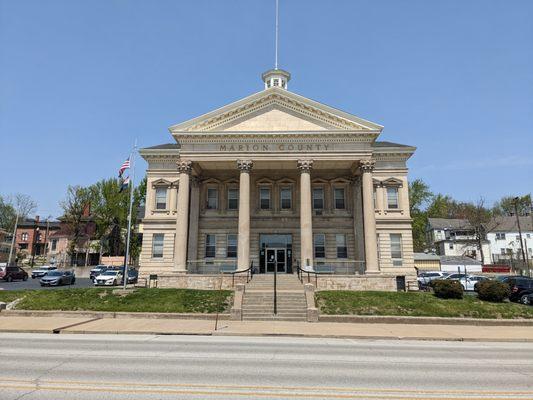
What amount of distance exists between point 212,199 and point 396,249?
63.2 feet

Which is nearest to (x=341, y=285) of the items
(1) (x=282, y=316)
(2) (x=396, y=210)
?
(1) (x=282, y=316)

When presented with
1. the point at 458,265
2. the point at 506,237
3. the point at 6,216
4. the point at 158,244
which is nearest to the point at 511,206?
the point at 506,237

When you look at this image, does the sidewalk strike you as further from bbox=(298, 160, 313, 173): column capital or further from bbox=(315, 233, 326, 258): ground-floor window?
bbox=(315, 233, 326, 258): ground-floor window

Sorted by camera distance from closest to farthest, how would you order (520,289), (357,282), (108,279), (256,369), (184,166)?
(256,369) → (520,289) → (357,282) → (184,166) → (108,279)

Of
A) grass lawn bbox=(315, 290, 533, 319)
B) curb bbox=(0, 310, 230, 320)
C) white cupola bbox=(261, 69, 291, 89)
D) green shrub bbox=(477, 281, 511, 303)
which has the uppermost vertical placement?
white cupola bbox=(261, 69, 291, 89)

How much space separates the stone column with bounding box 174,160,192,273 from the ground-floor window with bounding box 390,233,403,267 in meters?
20.2

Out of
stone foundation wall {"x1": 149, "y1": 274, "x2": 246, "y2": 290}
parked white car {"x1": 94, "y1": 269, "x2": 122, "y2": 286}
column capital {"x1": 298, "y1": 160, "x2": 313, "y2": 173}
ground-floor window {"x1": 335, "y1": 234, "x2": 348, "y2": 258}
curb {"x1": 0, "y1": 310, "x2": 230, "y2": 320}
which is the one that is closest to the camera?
curb {"x1": 0, "y1": 310, "x2": 230, "y2": 320}

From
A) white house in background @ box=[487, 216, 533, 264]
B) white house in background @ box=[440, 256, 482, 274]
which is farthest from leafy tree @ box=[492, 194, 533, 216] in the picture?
white house in background @ box=[440, 256, 482, 274]

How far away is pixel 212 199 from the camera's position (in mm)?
37625

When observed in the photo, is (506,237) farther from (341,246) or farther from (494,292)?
(494,292)

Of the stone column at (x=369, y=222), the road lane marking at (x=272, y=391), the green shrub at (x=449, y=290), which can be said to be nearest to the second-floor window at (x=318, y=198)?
the stone column at (x=369, y=222)

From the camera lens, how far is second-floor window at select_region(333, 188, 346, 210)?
1464 inches

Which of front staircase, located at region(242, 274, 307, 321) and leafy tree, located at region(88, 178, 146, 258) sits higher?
leafy tree, located at region(88, 178, 146, 258)

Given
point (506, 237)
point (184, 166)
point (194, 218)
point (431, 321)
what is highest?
point (184, 166)
